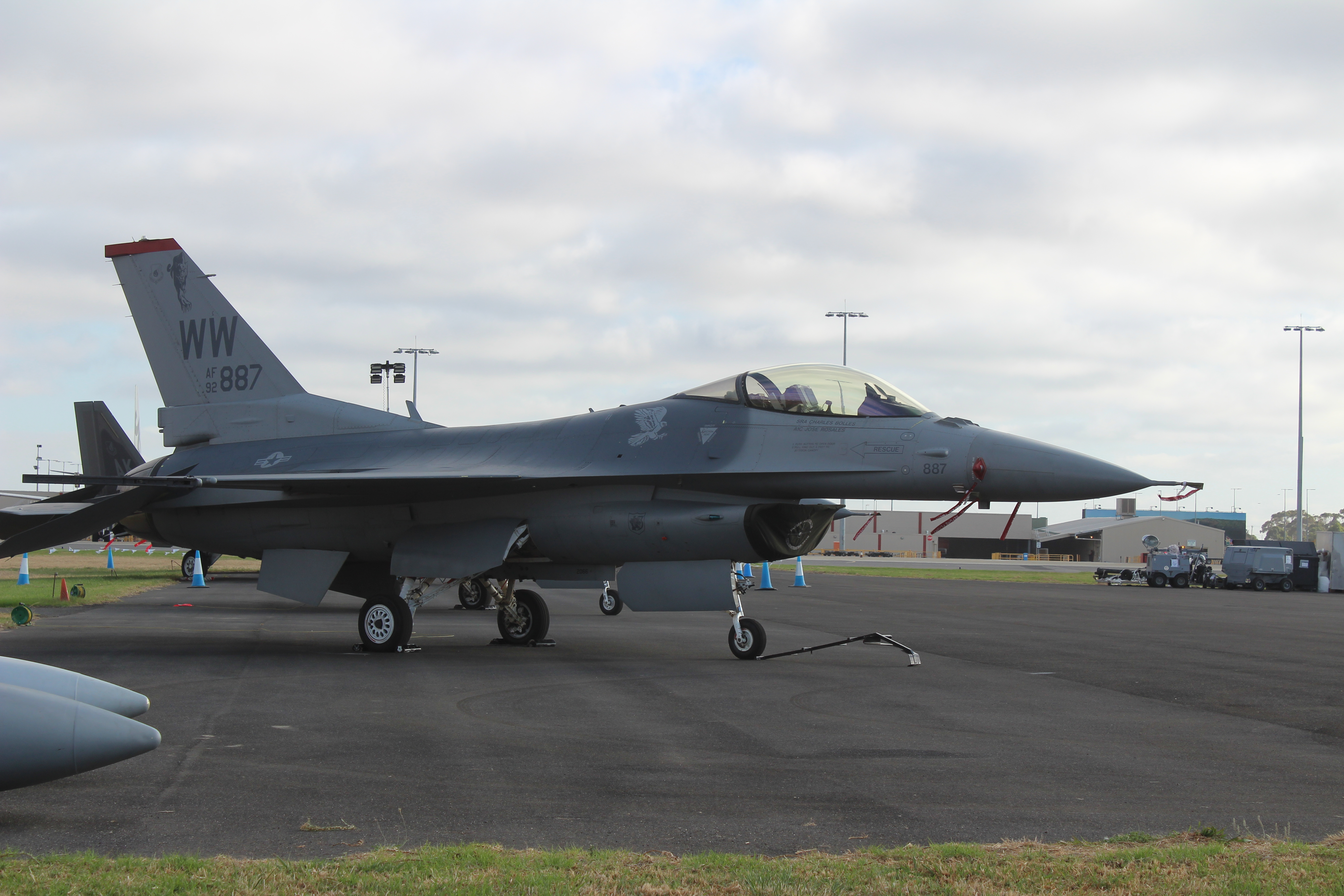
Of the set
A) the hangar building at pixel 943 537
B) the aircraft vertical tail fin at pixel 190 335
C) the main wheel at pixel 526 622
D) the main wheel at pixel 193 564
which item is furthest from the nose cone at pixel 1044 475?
the hangar building at pixel 943 537

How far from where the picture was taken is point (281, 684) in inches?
407

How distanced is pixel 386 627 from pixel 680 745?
6.92 m

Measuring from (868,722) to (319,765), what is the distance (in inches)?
163

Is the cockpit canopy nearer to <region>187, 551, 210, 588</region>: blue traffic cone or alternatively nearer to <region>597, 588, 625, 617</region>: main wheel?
<region>597, 588, 625, 617</region>: main wheel

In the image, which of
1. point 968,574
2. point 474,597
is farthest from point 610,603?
point 968,574

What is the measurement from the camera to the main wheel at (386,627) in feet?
43.8

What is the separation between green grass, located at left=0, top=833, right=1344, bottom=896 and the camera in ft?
13.4

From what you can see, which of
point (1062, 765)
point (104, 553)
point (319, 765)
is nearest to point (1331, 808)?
point (1062, 765)

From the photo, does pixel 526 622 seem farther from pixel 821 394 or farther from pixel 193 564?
pixel 193 564

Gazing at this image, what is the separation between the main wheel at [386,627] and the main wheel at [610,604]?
8462 mm

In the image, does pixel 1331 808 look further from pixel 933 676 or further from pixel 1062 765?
pixel 933 676

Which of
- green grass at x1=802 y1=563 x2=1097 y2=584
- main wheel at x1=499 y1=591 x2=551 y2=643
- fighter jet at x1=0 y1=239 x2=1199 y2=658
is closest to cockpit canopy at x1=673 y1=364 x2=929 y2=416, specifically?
fighter jet at x1=0 y1=239 x2=1199 y2=658

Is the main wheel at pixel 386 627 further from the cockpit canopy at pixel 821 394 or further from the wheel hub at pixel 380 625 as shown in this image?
the cockpit canopy at pixel 821 394

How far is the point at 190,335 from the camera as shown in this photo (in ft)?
52.1
